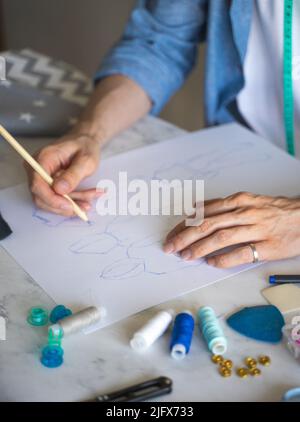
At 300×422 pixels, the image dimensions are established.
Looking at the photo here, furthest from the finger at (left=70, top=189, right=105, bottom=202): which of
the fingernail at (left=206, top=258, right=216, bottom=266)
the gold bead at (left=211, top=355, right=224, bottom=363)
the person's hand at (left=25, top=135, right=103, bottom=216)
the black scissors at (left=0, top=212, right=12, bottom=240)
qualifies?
the gold bead at (left=211, top=355, right=224, bottom=363)

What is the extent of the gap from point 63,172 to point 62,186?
0.17ft

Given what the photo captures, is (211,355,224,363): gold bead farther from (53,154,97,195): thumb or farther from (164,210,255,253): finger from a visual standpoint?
(53,154,97,195): thumb

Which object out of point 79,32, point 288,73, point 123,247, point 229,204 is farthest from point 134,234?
point 79,32

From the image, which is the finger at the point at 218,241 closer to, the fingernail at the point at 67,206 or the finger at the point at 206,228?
the finger at the point at 206,228

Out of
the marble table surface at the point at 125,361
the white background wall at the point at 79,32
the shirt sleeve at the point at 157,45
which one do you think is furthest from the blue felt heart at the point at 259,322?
the white background wall at the point at 79,32

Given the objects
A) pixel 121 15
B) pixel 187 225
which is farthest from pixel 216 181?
pixel 121 15

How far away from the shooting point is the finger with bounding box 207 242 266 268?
28.9 inches

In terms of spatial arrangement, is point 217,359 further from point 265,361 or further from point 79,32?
point 79,32

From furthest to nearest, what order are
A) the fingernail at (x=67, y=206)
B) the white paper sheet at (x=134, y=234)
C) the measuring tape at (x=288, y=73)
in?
the measuring tape at (x=288, y=73) → the fingernail at (x=67, y=206) → the white paper sheet at (x=134, y=234)

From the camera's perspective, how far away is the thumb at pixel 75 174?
0.84 m

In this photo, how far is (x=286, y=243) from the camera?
29.9 inches

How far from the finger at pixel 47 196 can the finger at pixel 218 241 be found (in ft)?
0.63

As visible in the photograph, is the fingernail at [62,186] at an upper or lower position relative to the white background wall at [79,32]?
upper

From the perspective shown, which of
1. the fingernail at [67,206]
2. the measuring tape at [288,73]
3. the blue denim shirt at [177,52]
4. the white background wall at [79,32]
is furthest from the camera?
the white background wall at [79,32]
